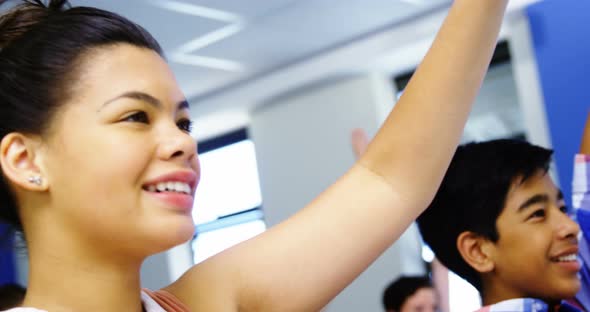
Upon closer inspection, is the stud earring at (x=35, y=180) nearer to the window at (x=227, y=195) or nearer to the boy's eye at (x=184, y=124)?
the boy's eye at (x=184, y=124)

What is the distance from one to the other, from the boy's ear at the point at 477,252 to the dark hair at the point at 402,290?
2078 mm

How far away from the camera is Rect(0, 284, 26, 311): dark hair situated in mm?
1852

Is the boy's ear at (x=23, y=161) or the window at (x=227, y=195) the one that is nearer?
the boy's ear at (x=23, y=161)

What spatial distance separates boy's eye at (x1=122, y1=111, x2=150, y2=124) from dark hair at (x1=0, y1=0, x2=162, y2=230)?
0.23 feet

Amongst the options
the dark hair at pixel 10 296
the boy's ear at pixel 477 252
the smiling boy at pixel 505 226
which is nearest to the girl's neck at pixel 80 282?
the smiling boy at pixel 505 226

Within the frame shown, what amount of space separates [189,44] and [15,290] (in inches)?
104

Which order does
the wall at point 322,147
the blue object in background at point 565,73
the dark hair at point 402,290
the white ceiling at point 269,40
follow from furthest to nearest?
the wall at point 322,147 → the white ceiling at point 269,40 → the blue object in background at point 565,73 → the dark hair at point 402,290

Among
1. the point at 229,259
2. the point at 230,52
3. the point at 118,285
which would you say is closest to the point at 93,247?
the point at 118,285

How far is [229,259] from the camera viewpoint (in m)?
0.80

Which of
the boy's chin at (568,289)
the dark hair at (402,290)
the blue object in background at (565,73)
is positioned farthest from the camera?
the blue object in background at (565,73)

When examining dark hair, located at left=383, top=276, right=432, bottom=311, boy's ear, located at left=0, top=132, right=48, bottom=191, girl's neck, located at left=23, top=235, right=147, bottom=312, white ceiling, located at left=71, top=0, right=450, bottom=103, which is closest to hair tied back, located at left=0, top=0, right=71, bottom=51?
boy's ear, located at left=0, top=132, right=48, bottom=191

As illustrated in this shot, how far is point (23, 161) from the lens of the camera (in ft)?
2.34

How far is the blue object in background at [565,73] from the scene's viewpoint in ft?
12.6

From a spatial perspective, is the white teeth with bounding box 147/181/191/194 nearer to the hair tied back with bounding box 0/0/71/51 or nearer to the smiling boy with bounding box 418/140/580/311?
the hair tied back with bounding box 0/0/71/51
